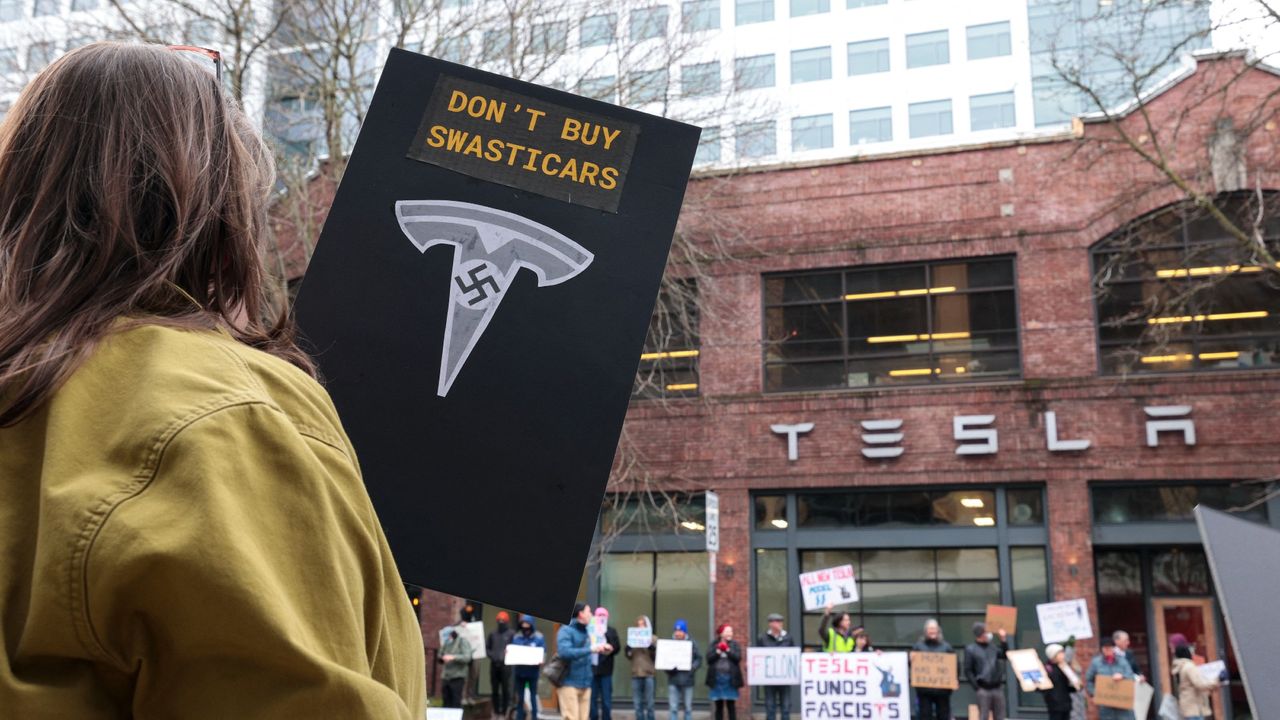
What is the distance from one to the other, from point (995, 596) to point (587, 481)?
20074 mm

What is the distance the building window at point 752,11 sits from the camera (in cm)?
4541

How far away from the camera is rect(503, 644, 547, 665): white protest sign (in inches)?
687

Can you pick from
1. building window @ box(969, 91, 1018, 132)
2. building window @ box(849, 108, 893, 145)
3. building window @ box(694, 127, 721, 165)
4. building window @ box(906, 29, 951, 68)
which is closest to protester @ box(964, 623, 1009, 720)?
building window @ box(694, 127, 721, 165)

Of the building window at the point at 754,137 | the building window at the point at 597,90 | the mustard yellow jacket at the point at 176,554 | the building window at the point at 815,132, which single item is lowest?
the mustard yellow jacket at the point at 176,554

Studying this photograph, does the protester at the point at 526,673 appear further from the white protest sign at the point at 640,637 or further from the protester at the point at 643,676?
the protester at the point at 643,676

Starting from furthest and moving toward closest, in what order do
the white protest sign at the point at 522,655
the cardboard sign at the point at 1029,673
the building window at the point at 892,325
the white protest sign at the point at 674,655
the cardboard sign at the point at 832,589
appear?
1. the building window at the point at 892,325
2. the cardboard sign at the point at 832,589
3. the white protest sign at the point at 674,655
4. the white protest sign at the point at 522,655
5. the cardboard sign at the point at 1029,673

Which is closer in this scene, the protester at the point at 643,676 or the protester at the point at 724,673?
the protester at the point at 724,673

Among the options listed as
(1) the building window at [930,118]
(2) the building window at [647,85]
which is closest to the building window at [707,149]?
(2) the building window at [647,85]

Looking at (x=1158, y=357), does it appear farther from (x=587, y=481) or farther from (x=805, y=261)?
(x=587, y=481)

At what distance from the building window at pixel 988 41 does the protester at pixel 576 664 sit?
1413 inches

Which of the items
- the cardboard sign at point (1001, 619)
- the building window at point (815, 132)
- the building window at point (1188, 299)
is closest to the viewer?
the cardboard sign at point (1001, 619)

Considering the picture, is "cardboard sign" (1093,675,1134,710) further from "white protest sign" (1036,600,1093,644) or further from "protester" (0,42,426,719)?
"protester" (0,42,426,719)

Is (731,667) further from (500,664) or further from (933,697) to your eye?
(500,664)

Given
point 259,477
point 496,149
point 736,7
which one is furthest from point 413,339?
point 736,7
